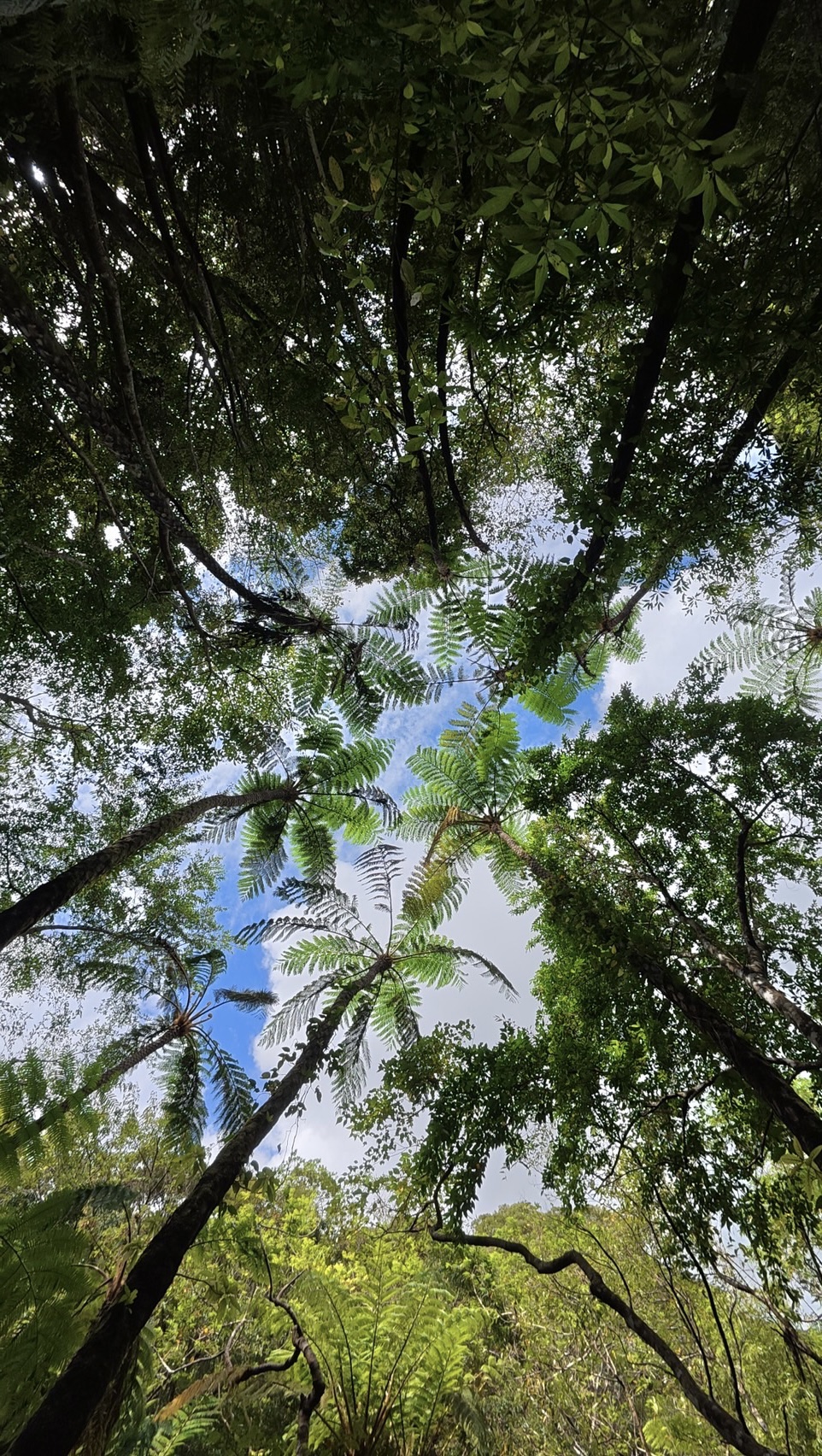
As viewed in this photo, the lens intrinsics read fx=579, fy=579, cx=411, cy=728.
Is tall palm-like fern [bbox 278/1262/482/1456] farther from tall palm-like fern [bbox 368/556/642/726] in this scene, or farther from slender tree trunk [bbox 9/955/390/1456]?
tall palm-like fern [bbox 368/556/642/726]

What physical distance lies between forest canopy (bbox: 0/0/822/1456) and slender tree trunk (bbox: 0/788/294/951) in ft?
0.16

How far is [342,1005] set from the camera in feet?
18.8

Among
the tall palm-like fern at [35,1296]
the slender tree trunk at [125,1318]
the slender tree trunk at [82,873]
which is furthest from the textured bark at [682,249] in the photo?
the slender tree trunk at [125,1318]

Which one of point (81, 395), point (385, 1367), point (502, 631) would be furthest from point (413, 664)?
point (385, 1367)

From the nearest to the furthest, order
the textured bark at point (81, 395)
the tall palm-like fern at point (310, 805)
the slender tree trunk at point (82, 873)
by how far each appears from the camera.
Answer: the textured bark at point (81, 395) < the slender tree trunk at point (82, 873) < the tall palm-like fern at point (310, 805)

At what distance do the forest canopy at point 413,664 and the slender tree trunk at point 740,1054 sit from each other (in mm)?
34

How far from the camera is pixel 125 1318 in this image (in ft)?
8.61

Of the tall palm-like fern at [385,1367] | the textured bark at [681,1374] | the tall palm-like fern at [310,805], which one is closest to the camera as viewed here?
the textured bark at [681,1374]

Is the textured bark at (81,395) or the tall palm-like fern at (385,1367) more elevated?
the textured bark at (81,395)

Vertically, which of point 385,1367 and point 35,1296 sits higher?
point 385,1367

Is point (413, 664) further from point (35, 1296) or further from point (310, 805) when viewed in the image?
point (35, 1296)

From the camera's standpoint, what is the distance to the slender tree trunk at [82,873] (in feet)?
12.1

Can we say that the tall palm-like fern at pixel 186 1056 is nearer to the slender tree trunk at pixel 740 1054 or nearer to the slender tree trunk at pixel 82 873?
the slender tree trunk at pixel 82 873

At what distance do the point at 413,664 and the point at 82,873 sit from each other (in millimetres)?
4244
